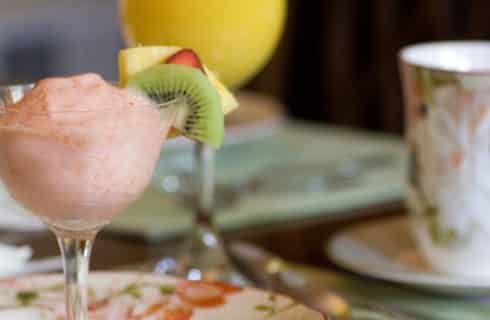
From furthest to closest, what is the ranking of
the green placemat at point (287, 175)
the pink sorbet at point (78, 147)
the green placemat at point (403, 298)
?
the green placemat at point (287, 175) < the green placemat at point (403, 298) < the pink sorbet at point (78, 147)

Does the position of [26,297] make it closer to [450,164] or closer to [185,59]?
[185,59]

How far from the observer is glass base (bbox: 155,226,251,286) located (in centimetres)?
85

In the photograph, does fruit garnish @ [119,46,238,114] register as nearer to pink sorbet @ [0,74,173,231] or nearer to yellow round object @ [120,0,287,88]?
pink sorbet @ [0,74,173,231]

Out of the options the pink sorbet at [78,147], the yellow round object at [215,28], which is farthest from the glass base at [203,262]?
the pink sorbet at [78,147]

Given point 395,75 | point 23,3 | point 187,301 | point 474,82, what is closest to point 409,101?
point 474,82

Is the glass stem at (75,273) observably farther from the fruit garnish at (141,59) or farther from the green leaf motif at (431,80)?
the green leaf motif at (431,80)

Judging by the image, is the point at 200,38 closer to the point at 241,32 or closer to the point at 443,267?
the point at 241,32

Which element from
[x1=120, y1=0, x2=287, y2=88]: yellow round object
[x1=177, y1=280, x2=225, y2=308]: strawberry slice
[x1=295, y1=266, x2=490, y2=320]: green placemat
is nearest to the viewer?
[x1=177, y1=280, x2=225, y2=308]: strawberry slice

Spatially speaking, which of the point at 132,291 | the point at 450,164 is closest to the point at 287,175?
the point at 450,164

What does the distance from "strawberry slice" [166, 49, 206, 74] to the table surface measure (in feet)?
1.09

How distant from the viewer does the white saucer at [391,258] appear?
2.56 ft

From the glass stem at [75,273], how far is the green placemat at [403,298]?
0.21 meters

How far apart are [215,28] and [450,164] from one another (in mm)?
245

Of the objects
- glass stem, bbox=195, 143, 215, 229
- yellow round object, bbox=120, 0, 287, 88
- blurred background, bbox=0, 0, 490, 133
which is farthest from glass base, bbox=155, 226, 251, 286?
blurred background, bbox=0, 0, 490, 133
